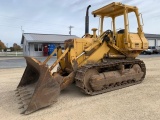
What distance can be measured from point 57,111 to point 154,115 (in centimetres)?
211

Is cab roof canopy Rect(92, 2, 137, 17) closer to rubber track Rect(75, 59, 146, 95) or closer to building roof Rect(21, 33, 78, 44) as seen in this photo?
rubber track Rect(75, 59, 146, 95)

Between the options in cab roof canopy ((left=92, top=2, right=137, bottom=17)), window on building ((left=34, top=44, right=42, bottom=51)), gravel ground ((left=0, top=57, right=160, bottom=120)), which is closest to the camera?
gravel ground ((left=0, top=57, right=160, bottom=120))

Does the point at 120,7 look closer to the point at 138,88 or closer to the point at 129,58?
the point at 129,58

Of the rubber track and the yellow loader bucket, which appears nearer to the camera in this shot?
the yellow loader bucket

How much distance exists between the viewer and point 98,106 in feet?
14.0

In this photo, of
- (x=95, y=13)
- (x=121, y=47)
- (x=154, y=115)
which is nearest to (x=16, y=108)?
(x=154, y=115)

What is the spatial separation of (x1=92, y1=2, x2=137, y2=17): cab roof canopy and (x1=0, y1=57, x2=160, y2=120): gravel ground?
2.81 meters

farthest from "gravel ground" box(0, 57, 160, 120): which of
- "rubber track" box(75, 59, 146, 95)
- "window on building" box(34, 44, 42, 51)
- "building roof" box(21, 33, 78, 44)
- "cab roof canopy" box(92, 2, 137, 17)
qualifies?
"window on building" box(34, 44, 42, 51)

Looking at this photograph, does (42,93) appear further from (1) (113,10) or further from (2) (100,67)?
(1) (113,10)

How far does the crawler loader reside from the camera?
438 centimetres

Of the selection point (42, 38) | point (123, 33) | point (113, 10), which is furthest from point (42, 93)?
point (42, 38)

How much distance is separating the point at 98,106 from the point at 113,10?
3.72 metres

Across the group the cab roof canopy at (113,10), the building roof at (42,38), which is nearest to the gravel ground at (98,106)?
the cab roof canopy at (113,10)

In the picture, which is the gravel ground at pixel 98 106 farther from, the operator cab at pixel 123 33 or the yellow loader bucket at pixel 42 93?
the operator cab at pixel 123 33
